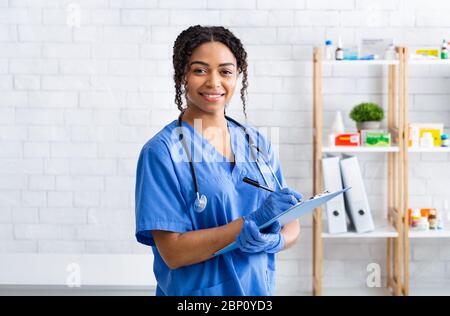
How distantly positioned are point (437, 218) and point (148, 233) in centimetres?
213

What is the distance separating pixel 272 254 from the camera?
144 cm

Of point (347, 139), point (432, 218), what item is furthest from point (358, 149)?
point (432, 218)

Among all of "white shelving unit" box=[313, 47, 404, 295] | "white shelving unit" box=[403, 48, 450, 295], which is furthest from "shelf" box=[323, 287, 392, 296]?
"white shelving unit" box=[403, 48, 450, 295]

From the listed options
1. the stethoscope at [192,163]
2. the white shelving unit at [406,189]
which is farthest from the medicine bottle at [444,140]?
the stethoscope at [192,163]

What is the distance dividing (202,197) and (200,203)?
0.04ft

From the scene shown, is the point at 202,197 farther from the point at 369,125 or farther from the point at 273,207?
the point at 369,125

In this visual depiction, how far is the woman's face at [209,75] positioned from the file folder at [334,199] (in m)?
1.71

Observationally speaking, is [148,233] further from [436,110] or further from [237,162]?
[436,110]

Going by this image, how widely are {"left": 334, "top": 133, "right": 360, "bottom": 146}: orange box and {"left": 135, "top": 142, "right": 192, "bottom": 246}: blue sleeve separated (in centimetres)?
181

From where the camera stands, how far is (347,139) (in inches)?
119

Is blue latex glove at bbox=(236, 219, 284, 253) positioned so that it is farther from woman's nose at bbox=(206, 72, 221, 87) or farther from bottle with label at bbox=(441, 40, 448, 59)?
bottle with label at bbox=(441, 40, 448, 59)

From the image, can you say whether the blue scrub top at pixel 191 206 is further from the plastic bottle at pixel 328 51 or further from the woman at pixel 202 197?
the plastic bottle at pixel 328 51

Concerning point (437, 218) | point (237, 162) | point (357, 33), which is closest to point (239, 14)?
point (357, 33)

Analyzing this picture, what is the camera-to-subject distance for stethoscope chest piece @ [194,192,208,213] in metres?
1.30
